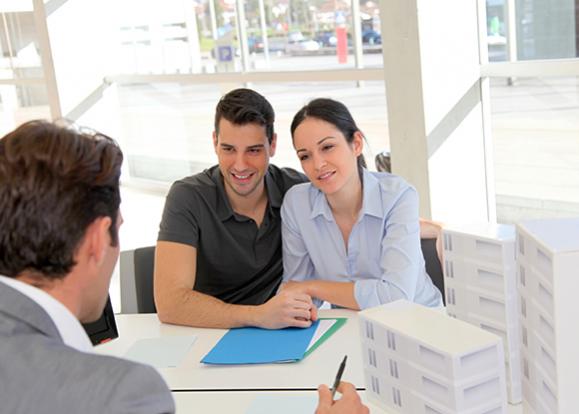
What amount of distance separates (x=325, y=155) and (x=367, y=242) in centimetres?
31

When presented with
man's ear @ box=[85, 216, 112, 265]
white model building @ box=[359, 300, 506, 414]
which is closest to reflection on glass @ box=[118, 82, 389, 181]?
white model building @ box=[359, 300, 506, 414]

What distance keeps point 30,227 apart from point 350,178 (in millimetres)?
1518

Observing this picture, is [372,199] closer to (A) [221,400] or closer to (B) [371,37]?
(A) [221,400]

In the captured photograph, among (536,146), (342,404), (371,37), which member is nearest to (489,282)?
(342,404)

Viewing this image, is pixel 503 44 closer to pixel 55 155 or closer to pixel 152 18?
pixel 55 155

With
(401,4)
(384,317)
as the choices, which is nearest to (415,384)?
(384,317)

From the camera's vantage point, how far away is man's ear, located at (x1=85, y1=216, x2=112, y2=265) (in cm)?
116

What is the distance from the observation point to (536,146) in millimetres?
4203

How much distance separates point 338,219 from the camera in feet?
8.36

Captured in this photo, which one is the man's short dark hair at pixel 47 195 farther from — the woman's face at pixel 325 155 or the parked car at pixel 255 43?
the parked car at pixel 255 43

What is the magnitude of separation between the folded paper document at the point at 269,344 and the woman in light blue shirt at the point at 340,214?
0.21 metres

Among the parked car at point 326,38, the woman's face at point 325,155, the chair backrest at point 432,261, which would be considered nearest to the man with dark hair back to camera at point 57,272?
the woman's face at point 325,155

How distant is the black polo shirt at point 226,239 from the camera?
2.59 m

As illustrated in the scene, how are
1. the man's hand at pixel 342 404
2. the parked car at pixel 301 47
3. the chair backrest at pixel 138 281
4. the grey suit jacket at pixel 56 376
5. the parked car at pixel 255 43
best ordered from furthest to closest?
1. the parked car at pixel 255 43
2. the parked car at pixel 301 47
3. the chair backrest at pixel 138 281
4. the man's hand at pixel 342 404
5. the grey suit jacket at pixel 56 376
